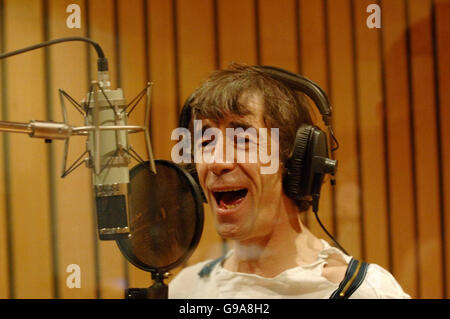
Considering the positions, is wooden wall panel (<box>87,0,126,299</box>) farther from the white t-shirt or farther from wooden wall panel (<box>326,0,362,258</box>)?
A: wooden wall panel (<box>326,0,362,258</box>)

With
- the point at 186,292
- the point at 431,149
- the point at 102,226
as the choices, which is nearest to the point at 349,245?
the point at 431,149

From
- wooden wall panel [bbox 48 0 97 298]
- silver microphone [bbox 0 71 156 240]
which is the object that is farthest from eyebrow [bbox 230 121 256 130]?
wooden wall panel [bbox 48 0 97 298]

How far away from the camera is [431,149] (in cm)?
131

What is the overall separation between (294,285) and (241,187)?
0.26 meters

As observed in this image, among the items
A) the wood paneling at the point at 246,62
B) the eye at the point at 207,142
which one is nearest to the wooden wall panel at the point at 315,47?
the wood paneling at the point at 246,62

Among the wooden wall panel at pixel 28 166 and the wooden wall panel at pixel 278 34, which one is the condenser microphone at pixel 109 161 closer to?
the wooden wall panel at pixel 28 166

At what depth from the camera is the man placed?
1246 millimetres

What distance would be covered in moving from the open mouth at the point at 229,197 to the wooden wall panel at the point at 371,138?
0.98 feet

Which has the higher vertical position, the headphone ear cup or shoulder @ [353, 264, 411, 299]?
the headphone ear cup

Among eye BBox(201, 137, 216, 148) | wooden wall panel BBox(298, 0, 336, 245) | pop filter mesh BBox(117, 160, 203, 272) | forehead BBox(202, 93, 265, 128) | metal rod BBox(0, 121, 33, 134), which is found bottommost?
pop filter mesh BBox(117, 160, 203, 272)

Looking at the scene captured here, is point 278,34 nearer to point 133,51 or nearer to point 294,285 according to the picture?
point 133,51

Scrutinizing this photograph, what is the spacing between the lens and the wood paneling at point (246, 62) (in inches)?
48.8

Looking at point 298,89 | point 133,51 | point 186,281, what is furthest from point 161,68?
point 186,281

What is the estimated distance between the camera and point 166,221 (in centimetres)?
118
